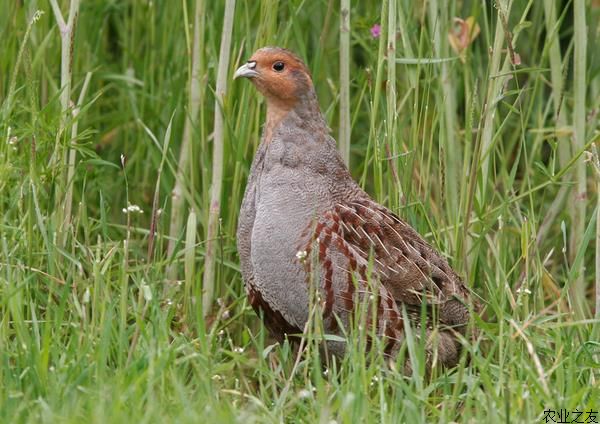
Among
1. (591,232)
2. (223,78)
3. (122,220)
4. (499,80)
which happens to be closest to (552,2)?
(499,80)

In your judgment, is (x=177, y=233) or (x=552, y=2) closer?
(x=552, y=2)

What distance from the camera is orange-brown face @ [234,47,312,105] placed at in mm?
4605

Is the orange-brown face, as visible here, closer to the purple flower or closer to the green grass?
the green grass

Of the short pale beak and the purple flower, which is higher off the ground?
the purple flower

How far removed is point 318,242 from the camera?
14.5 feet

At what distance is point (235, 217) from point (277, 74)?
0.80 m

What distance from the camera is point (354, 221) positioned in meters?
4.59

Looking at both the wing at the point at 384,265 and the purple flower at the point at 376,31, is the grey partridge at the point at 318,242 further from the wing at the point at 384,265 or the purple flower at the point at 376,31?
the purple flower at the point at 376,31

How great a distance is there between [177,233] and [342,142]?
33.4 inches

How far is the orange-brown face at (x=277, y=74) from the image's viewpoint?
461 centimetres

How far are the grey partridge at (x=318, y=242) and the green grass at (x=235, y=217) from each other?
0.16 meters

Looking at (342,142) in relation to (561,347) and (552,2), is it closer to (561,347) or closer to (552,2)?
(552,2)

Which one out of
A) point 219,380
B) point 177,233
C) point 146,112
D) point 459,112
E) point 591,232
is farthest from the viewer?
point 459,112

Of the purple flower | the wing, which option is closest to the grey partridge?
the wing
